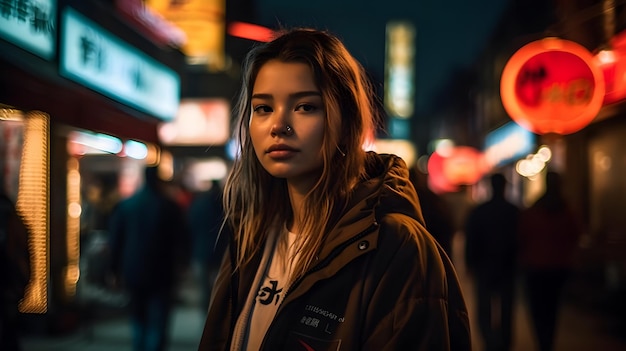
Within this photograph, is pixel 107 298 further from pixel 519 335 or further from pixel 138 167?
pixel 519 335

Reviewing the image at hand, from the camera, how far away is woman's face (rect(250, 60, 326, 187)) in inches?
74.6

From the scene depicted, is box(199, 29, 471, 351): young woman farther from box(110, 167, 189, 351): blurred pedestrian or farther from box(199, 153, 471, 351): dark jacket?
box(110, 167, 189, 351): blurred pedestrian

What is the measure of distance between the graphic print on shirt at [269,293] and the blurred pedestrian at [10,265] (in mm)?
2221

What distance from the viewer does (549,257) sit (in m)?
6.55

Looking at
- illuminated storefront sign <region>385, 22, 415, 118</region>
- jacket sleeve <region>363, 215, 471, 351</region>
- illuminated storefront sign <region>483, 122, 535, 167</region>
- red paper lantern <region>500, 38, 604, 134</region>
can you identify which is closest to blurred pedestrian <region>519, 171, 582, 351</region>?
red paper lantern <region>500, 38, 604, 134</region>

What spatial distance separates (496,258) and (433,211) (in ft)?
2.91

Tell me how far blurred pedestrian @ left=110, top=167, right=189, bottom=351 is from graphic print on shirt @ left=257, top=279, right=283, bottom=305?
417cm

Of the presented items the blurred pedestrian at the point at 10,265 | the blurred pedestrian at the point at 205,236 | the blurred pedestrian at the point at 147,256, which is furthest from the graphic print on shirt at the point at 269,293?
the blurred pedestrian at the point at 205,236

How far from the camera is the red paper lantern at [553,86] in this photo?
6.71 meters

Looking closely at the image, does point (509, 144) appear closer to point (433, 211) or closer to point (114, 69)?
point (433, 211)

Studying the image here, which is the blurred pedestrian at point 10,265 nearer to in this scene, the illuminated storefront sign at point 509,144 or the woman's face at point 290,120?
the woman's face at point 290,120

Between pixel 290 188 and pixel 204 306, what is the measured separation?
264 inches

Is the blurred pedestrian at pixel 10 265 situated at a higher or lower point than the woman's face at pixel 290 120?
lower

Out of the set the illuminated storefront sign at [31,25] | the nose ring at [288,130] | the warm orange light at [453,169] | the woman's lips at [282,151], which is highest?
the illuminated storefront sign at [31,25]
